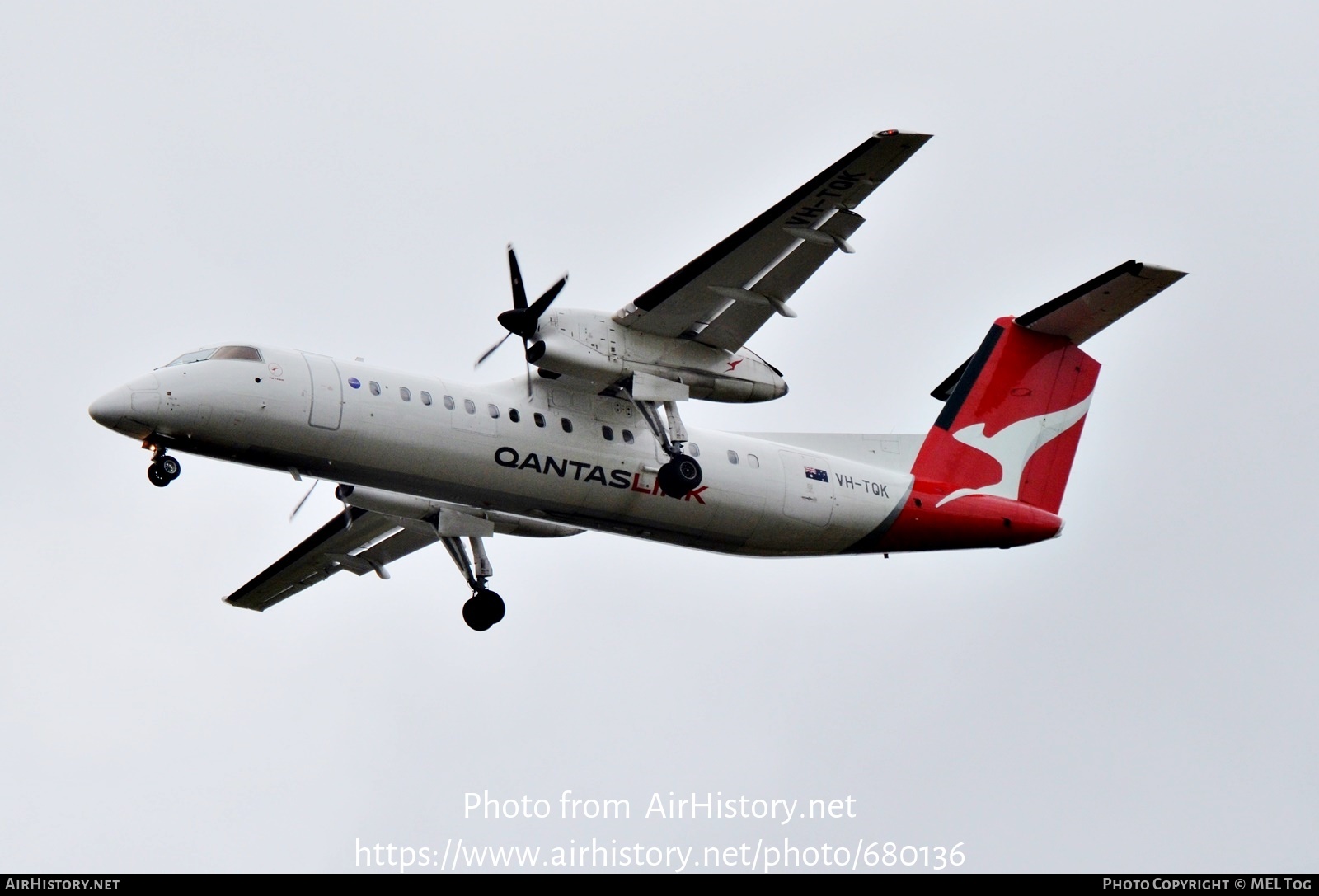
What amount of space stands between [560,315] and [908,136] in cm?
383

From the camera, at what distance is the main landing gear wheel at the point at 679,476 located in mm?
15648

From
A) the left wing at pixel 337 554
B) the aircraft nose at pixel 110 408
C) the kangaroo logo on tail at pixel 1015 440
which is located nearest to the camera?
the aircraft nose at pixel 110 408

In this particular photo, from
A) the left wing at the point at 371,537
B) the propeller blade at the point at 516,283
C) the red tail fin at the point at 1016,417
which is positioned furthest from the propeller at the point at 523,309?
the red tail fin at the point at 1016,417

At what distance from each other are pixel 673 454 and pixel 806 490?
1865 mm

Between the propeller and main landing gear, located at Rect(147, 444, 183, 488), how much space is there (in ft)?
11.1

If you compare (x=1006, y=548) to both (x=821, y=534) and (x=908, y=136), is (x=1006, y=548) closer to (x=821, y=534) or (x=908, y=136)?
(x=821, y=534)

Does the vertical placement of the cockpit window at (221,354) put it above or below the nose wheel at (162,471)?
above

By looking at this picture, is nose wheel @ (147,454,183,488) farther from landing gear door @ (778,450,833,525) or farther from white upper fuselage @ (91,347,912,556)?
landing gear door @ (778,450,833,525)

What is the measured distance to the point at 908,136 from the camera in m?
14.1

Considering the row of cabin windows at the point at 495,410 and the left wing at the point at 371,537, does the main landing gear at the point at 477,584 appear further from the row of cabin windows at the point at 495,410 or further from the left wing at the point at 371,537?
the row of cabin windows at the point at 495,410

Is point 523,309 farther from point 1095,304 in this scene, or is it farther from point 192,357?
point 1095,304

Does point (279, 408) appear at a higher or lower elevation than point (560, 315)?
lower
